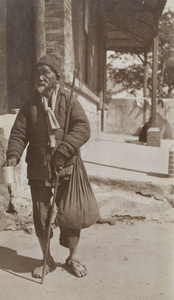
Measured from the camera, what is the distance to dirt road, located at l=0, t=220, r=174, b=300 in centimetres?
258

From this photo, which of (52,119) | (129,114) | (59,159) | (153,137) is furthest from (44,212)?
(129,114)

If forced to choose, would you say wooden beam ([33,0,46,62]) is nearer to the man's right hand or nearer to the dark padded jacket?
the dark padded jacket

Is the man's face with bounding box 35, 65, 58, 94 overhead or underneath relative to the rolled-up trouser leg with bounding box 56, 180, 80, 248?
overhead

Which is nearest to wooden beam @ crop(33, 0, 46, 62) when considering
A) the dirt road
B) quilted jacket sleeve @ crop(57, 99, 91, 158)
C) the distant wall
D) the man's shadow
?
quilted jacket sleeve @ crop(57, 99, 91, 158)

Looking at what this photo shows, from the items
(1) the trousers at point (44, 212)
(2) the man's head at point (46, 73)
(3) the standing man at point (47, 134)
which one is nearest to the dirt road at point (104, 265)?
(3) the standing man at point (47, 134)

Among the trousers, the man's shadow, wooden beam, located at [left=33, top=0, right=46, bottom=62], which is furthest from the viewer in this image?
→ wooden beam, located at [left=33, top=0, right=46, bottom=62]

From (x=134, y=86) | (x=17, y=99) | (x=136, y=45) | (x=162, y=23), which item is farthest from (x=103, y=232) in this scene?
(x=134, y=86)

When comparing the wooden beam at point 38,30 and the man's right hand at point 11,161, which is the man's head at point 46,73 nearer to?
the man's right hand at point 11,161

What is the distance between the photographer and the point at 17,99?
4.95 m

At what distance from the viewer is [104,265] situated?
308 cm

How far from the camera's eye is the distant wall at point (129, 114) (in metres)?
16.0

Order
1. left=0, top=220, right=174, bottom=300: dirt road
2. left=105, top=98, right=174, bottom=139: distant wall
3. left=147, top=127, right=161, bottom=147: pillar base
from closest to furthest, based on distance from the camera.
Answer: left=0, top=220, right=174, bottom=300: dirt road, left=147, top=127, right=161, bottom=147: pillar base, left=105, top=98, right=174, bottom=139: distant wall

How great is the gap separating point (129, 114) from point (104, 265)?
13725 millimetres

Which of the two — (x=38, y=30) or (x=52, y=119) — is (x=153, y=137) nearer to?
(x=38, y=30)
